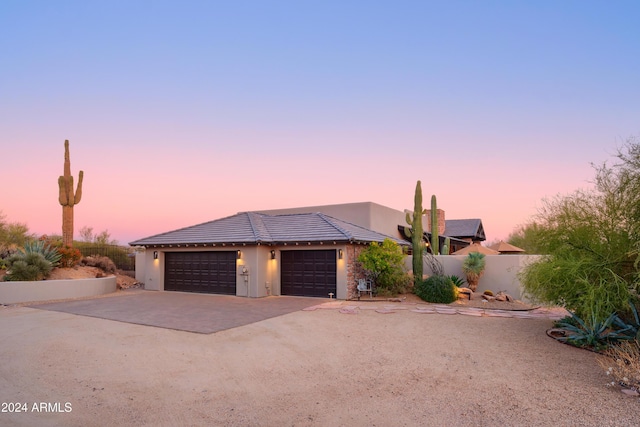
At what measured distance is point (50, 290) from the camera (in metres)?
16.2

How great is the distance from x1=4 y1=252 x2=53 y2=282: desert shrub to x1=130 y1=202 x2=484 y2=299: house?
165 inches

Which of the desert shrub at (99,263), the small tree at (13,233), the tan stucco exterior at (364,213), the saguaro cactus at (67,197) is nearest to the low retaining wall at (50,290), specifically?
the desert shrub at (99,263)

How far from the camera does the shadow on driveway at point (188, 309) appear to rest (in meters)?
10.6

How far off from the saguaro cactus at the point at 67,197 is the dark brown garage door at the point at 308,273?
42.4ft

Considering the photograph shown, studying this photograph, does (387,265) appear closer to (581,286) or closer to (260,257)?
(260,257)

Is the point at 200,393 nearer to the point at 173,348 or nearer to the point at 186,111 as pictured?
the point at 173,348

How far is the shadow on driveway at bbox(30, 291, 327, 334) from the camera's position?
10578 millimetres

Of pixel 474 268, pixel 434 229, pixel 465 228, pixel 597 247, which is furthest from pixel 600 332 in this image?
pixel 465 228

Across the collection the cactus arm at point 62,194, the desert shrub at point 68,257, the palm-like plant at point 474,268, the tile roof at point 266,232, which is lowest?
the palm-like plant at point 474,268

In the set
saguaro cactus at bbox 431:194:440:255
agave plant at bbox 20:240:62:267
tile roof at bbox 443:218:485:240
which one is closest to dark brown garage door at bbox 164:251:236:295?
agave plant at bbox 20:240:62:267

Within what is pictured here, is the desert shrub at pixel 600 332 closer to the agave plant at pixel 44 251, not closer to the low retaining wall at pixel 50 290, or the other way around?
the low retaining wall at pixel 50 290

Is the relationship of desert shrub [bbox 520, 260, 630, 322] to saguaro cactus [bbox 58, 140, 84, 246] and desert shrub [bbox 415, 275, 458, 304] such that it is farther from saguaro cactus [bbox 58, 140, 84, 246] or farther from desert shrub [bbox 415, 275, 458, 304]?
saguaro cactus [bbox 58, 140, 84, 246]

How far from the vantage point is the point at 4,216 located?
2755 centimetres

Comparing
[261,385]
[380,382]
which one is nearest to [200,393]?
[261,385]
